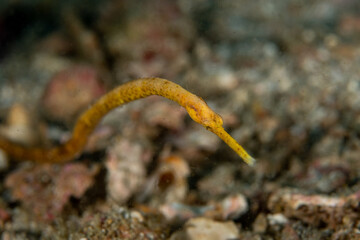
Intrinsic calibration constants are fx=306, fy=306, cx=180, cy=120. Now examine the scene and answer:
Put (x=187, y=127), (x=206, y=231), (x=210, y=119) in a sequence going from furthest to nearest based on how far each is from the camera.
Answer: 1. (x=187, y=127)
2. (x=206, y=231)
3. (x=210, y=119)

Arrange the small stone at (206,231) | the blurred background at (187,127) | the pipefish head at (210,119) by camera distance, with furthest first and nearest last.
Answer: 1. the blurred background at (187,127)
2. the small stone at (206,231)
3. the pipefish head at (210,119)

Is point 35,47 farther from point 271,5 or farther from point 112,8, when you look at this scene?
point 271,5

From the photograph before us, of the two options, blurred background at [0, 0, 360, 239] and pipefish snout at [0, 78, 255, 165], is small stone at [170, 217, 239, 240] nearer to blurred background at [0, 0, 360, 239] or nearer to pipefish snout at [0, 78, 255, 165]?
blurred background at [0, 0, 360, 239]

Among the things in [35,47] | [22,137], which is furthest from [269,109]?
[35,47]

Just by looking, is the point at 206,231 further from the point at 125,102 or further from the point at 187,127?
the point at 187,127

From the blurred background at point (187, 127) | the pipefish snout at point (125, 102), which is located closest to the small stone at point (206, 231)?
the blurred background at point (187, 127)

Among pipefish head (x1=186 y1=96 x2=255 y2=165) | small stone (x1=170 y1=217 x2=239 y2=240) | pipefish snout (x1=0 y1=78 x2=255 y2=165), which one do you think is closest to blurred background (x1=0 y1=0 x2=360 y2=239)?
small stone (x1=170 y1=217 x2=239 y2=240)

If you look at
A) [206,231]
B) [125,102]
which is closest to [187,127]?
[125,102]

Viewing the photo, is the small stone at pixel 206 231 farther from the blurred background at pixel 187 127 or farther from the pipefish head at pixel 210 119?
the pipefish head at pixel 210 119
